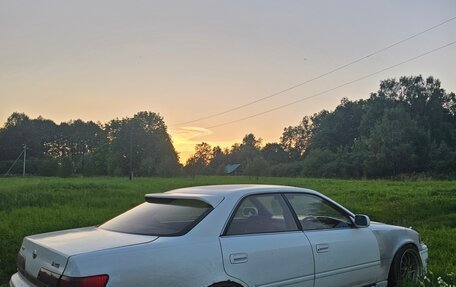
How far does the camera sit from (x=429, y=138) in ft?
241

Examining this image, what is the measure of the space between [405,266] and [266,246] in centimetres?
248

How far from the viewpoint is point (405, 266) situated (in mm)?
5715

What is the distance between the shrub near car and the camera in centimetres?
349

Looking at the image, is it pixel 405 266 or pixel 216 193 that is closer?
pixel 216 193

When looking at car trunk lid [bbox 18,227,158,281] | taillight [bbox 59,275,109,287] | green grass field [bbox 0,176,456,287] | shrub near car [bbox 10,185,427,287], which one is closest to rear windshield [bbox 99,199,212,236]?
shrub near car [bbox 10,185,427,287]

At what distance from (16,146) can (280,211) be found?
111766mm

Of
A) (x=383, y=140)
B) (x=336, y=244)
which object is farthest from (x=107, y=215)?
(x=383, y=140)

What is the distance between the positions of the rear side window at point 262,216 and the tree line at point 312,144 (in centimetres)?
5861

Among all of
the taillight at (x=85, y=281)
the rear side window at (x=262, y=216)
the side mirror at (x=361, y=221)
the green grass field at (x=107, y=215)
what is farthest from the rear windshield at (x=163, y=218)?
the green grass field at (x=107, y=215)

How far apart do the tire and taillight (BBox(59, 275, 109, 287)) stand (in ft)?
12.1

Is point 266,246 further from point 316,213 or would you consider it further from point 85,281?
point 85,281

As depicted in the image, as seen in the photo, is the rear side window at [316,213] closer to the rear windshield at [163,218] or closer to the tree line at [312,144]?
the rear windshield at [163,218]

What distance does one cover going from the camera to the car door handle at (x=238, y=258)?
3.96 metres

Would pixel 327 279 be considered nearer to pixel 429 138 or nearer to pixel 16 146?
pixel 429 138
